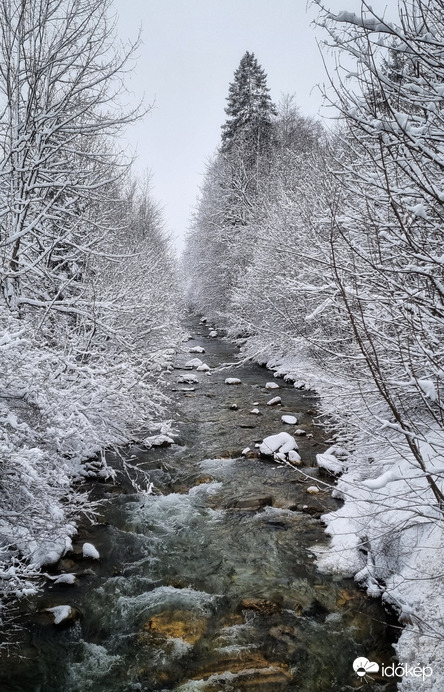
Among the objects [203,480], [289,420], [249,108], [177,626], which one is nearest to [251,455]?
[203,480]

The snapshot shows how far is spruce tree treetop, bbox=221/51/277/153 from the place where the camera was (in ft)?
87.8

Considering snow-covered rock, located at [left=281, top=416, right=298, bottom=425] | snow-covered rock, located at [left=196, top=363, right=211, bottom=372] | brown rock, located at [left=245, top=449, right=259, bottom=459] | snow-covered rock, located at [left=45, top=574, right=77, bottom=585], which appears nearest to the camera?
snow-covered rock, located at [left=45, top=574, right=77, bottom=585]

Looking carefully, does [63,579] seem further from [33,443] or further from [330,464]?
[330,464]

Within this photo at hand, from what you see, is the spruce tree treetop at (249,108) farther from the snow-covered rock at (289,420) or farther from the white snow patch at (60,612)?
the white snow patch at (60,612)

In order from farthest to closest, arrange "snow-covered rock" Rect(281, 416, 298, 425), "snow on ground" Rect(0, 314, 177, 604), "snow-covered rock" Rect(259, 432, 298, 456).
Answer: "snow-covered rock" Rect(281, 416, 298, 425) < "snow-covered rock" Rect(259, 432, 298, 456) < "snow on ground" Rect(0, 314, 177, 604)

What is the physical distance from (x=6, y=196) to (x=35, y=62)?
6.47ft

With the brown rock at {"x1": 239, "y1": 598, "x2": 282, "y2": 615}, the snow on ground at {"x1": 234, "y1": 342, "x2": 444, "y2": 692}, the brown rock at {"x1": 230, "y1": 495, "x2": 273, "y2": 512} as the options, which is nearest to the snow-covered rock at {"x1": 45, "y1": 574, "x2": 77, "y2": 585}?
the brown rock at {"x1": 239, "y1": 598, "x2": 282, "y2": 615}

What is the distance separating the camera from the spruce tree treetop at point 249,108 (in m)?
26.8

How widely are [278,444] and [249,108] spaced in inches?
1000

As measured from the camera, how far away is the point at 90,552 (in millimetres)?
5934

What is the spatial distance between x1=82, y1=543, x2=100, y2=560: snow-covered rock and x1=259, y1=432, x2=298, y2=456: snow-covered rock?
14.1 feet

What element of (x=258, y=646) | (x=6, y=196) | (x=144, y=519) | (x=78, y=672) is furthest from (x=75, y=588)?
(x=6, y=196)

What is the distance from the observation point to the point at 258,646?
4.48m

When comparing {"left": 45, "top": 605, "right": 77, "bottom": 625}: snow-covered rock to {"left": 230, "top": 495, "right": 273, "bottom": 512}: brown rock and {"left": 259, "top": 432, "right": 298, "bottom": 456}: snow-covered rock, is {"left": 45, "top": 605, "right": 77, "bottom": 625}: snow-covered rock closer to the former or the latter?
{"left": 230, "top": 495, "right": 273, "bottom": 512}: brown rock
